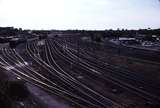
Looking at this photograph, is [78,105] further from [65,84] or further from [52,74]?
[52,74]

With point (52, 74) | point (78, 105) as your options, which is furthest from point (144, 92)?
point (52, 74)

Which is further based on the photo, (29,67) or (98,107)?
(29,67)

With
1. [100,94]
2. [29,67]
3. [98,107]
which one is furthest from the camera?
[29,67]

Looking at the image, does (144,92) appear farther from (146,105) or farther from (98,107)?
(98,107)

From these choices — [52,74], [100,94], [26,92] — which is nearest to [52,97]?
[26,92]

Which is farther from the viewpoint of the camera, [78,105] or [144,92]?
[144,92]

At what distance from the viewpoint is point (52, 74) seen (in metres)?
30.5

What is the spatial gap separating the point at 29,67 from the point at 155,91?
17294mm

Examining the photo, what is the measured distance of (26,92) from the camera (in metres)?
21.6

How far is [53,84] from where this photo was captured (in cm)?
2561

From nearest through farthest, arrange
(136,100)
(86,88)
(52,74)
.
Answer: (136,100) < (86,88) < (52,74)

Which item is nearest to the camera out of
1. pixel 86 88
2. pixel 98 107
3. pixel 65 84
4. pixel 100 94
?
pixel 98 107

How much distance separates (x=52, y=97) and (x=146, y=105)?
20.2 ft

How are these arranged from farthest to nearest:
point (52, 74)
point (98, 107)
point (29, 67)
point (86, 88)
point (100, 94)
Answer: point (29, 67) < point (52, 74) < point (86, 88) < point (100, 94) < point (98, 107)
